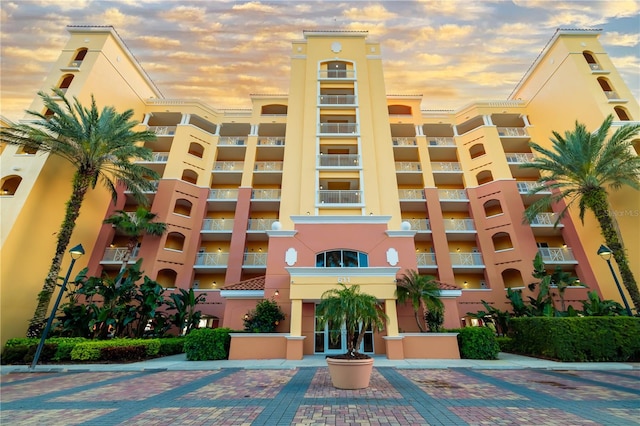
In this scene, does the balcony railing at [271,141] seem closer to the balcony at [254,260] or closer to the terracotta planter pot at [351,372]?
the balcony at [254,260]

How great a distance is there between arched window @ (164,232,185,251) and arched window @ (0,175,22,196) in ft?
33.2

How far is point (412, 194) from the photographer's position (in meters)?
26.5

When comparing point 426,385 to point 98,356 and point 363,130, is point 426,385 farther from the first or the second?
point 363,130

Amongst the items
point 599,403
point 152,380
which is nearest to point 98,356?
point 152,380

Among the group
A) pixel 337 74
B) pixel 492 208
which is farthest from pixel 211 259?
pixel 492 208

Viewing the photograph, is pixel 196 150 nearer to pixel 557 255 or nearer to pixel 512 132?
pixel 512 132

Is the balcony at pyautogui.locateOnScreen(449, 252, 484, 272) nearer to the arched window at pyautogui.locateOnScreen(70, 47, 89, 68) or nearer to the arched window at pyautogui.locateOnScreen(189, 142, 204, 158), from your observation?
the arched window at pyautogui.locateOnScreen(189, 142, 204, 158)

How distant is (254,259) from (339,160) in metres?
10.7

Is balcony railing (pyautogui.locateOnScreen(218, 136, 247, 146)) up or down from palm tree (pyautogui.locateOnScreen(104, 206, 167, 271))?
up

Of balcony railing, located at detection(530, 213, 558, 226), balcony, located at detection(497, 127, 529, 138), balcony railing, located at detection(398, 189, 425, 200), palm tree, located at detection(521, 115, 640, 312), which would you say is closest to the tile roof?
balcony railing, located at detection(398, 189, 425, 200)

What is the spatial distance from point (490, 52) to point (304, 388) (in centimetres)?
2211

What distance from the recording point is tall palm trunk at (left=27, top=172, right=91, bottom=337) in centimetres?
1504

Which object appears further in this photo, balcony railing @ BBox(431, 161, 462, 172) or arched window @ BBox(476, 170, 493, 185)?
balcony railing @ BBox(431, 161, 462, 172)

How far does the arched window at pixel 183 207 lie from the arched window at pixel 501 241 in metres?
27.4
